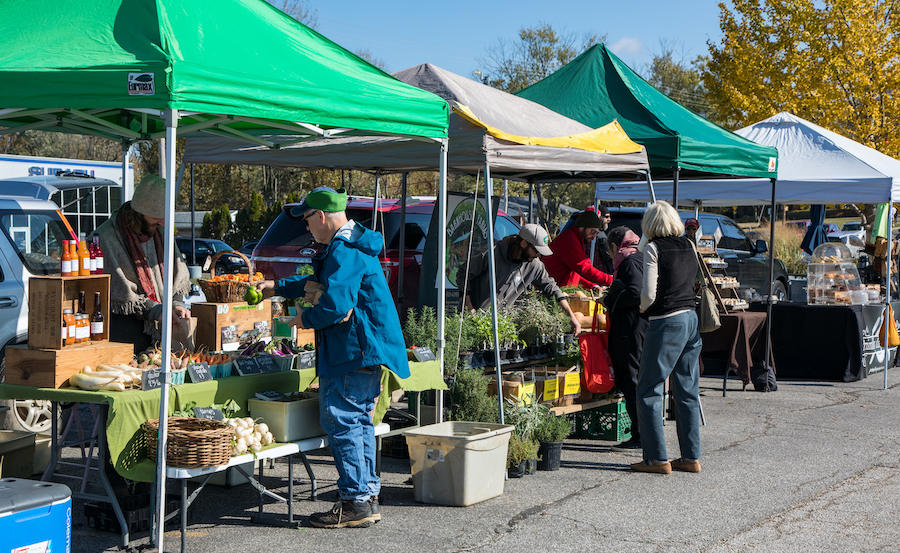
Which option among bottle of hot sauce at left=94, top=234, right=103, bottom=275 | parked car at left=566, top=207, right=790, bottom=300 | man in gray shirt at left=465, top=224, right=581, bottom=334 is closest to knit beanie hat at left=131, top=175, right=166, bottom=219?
bottle of hot sauce at left=94, top=234, right=103, bottom=275

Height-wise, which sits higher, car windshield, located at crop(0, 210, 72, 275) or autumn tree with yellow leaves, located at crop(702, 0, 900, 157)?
autumn tree with yellow leaves, located at crop(702, 0, 900, 157)

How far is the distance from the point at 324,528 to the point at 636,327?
3.15 meters

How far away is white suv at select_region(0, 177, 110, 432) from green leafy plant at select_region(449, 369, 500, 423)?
3.32 metres

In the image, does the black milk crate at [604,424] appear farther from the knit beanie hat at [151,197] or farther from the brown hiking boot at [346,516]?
the knit beanie hat at [151,197]

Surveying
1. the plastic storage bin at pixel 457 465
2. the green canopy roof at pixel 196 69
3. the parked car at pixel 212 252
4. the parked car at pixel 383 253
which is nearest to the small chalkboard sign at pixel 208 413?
the plastic storage bin at pixel 457 465

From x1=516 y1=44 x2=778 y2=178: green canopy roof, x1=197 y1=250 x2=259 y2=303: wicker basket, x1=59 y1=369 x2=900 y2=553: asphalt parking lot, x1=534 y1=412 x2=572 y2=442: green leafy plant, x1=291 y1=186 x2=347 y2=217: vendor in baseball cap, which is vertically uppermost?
x1=516 y1=44 x2=778 y2=178: green canopy roof

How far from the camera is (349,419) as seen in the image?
5148mm

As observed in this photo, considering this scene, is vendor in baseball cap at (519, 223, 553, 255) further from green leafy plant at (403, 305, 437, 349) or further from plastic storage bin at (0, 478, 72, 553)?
plastic storage bin at (0, 478, 72, 553)

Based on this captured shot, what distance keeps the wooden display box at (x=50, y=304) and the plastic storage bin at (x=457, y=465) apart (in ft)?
7.19

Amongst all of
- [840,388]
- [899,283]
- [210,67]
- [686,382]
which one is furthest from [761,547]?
[899,283]

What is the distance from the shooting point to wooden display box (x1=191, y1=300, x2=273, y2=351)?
579 centimetres

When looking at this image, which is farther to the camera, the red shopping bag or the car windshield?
the red shopping bag

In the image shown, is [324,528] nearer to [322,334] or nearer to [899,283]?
[322,334]

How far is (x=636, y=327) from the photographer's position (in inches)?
284
